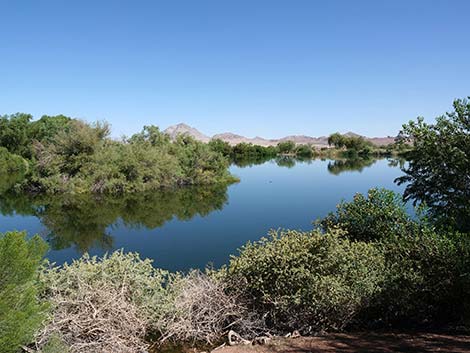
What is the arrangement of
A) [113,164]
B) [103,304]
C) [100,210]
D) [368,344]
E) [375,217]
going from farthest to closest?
[113,164]
[100,210]
[375,217]
[103,304]
[368,344]

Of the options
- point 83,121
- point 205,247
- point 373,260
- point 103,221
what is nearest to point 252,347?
point 373,260

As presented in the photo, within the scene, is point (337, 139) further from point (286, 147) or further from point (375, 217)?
point (375, 217)

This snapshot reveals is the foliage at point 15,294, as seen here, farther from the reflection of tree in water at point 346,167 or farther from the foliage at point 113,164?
the reflection of tree in water at point 346,167

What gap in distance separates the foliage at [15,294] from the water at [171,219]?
11.8m

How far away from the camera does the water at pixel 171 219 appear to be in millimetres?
20422

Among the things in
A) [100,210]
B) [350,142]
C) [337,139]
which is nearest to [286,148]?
[337,139]

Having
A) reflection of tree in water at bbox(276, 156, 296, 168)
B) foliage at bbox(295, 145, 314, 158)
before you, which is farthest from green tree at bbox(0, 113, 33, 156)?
foliage at bbox(295, 145, 314, 158)

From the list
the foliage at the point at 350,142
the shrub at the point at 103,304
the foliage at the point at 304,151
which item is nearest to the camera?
the shrub at the point at 103,304

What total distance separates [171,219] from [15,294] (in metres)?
23.6

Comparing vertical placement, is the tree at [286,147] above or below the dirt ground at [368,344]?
above

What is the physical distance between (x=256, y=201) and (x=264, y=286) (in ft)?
90.7

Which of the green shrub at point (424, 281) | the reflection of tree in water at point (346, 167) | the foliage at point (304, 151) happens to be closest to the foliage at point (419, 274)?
the green shrub at point (424, 281)

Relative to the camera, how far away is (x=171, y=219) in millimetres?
28828

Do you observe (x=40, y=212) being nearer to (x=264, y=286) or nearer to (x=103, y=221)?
(x=103, y=221)
